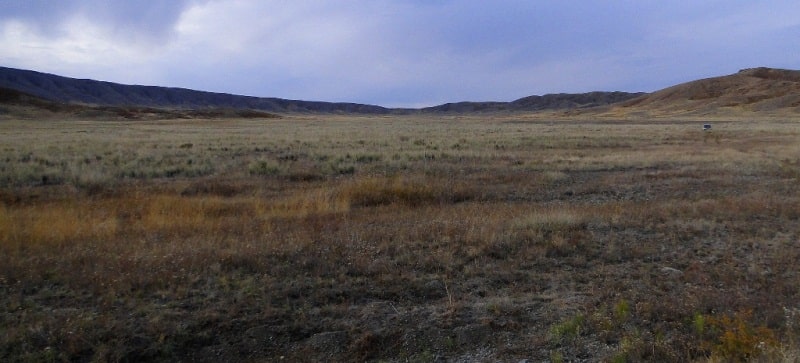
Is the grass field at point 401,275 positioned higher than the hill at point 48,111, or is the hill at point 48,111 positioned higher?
the grass field at point 401,275

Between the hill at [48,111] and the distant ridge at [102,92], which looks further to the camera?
the distant ridge at [102,92]

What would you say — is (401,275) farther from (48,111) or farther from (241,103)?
(241,103)

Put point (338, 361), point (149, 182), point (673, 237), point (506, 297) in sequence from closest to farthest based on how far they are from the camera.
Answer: point (338, 361) < point (506, 297) < point (673, 237) < point (149, 182)

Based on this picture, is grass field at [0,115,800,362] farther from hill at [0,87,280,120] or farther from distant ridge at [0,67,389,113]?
distant ridge at [0,67,389,113]

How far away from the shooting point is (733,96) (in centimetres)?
10931

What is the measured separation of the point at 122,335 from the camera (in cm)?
534

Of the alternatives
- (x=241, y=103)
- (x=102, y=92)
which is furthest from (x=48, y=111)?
(x=241, y=103)

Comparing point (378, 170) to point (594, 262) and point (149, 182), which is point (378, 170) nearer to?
point (149, 182)

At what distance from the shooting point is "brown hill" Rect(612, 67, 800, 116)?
91.4 metres

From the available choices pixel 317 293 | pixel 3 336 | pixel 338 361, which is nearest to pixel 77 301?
pixel 3 336

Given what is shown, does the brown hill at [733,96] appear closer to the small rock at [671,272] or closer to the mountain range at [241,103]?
the mountain range at [241,103]

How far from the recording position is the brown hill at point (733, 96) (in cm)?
9144

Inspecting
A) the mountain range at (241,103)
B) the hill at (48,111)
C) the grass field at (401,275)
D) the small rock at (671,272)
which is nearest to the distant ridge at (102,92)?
the mountain range at (241,103)

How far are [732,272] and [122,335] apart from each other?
22.0ft
